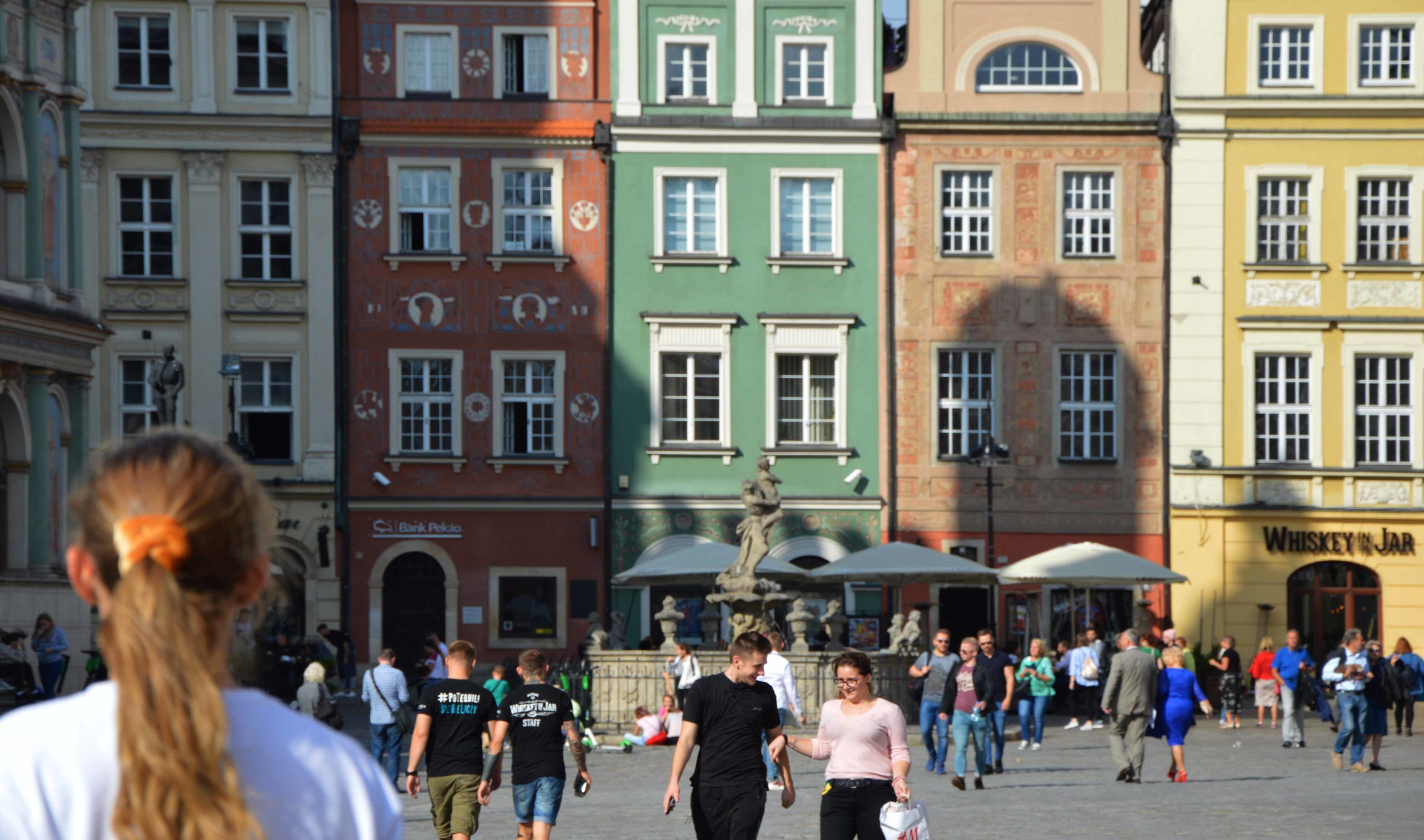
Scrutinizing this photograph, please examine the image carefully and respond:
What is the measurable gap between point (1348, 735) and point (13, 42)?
19.3 metres

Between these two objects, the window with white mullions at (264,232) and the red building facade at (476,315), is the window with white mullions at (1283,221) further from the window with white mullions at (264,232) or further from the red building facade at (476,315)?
the window with white mullions at (264,232)

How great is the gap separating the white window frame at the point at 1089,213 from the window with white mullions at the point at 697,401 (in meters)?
6.56

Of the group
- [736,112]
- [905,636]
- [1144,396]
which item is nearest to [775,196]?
[736,112]

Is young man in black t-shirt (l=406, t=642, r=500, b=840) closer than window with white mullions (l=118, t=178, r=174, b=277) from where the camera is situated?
Yes

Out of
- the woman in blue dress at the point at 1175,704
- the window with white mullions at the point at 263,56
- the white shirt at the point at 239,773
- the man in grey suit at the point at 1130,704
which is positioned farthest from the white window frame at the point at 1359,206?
the white shirt at the point at 239,773

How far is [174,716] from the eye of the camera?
2.53 metres

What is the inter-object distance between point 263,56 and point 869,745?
99.7 feet

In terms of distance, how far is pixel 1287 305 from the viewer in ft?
128

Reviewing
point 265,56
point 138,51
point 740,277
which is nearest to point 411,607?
point 740,277

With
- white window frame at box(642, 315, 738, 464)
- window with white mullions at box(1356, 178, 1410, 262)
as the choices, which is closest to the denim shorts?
white window frame at box(642, 315, 738, 464)

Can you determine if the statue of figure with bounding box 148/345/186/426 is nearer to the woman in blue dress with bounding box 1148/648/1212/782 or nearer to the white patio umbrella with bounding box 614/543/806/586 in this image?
the white patio umbrella with bounding box 614/543/806/586

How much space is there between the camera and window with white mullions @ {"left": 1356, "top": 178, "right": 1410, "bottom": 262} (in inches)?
1538

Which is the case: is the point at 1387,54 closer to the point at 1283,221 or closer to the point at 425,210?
the point at 1283,221

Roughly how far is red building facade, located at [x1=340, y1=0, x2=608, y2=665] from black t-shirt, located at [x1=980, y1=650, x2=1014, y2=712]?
1698cm
